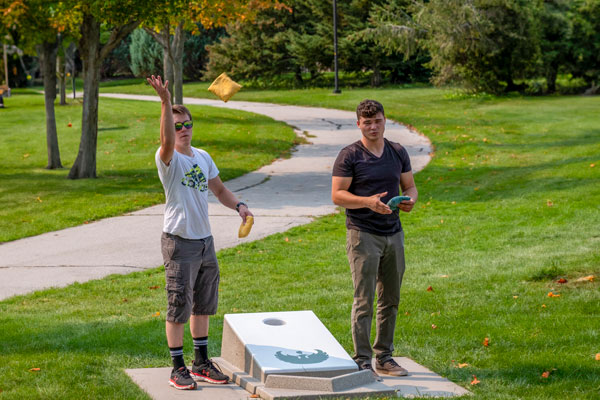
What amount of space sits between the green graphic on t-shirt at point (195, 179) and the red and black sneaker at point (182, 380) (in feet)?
4.02

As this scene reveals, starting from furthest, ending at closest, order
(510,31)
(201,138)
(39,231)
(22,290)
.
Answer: (510,31)
(201,138)
(39,231)
(22,290)

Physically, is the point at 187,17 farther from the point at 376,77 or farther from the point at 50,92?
the point at 376,77

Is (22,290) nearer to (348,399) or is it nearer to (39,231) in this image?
(39,231)

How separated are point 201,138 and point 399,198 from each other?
738 inches

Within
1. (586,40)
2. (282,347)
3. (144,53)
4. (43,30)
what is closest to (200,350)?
(282,347)

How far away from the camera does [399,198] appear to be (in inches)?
203

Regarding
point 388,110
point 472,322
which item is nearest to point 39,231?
point 472,322

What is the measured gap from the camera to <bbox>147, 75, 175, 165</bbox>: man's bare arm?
4949 mm

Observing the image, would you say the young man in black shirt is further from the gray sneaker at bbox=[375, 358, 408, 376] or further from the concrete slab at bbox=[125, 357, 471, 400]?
the concrete slab at bbox=[125, 357, 471, 400]

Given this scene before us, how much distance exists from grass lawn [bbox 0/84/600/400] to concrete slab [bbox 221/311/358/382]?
0.69 meters

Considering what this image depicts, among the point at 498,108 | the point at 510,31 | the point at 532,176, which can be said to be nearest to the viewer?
the point at 532,176

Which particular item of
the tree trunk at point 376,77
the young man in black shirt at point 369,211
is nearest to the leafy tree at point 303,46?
the tree trunk at point 376,77

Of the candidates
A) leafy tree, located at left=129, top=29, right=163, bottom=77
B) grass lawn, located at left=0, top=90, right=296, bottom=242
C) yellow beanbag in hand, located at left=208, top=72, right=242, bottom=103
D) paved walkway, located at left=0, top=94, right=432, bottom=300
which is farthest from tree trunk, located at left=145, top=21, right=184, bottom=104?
leafy tree, located at left=129, top=29, right=163, bottom=77

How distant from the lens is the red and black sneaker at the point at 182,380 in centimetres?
531
